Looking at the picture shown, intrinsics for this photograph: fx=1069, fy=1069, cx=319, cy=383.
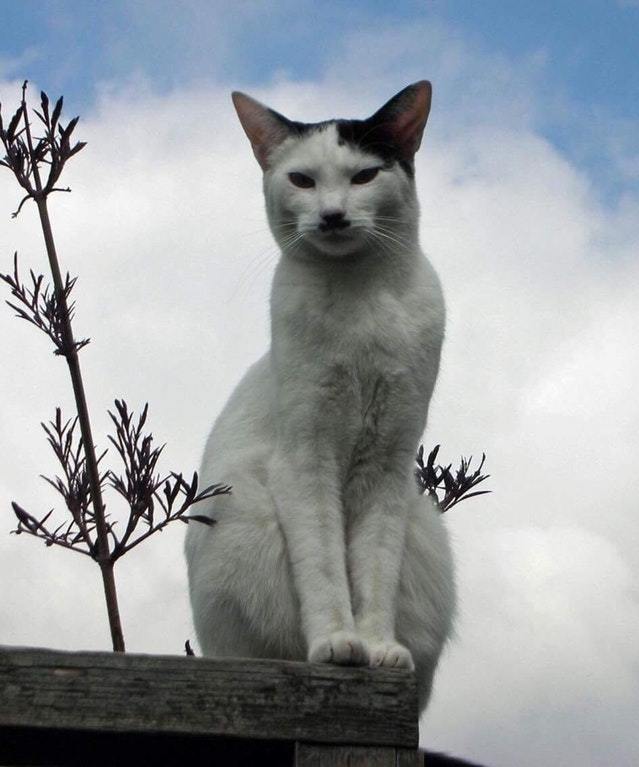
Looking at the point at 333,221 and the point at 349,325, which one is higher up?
the point at 333,221

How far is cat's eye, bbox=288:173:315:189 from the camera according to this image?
3683mm

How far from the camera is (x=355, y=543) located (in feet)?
11.4

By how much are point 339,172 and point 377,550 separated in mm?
1276

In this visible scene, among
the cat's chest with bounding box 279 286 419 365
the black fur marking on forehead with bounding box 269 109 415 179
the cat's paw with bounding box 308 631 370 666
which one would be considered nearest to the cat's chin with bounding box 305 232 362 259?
the cat's chest with bounding box 279 286 419 365

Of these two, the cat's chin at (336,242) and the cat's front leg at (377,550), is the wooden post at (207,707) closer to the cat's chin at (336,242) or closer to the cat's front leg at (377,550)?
the cat's front leg at (377,550)

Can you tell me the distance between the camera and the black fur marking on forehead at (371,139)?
3725 mm

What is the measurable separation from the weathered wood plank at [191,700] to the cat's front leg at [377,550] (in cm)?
87

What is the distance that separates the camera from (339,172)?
11.9 feet

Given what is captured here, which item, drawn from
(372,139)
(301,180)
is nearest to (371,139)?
(372,139)

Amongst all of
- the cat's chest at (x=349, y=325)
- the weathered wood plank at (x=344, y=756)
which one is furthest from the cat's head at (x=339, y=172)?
the weathered wood plank at (x=344, y=756)

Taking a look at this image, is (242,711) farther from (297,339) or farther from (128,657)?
(297,339)

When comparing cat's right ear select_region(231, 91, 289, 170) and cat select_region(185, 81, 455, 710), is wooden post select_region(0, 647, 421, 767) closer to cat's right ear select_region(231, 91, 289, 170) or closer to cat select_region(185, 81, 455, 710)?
cat select_region(185, 81, 455, 710)

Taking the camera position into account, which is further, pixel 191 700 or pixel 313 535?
pixel 313 535

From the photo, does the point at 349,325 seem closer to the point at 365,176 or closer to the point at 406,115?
the point at 365,176
